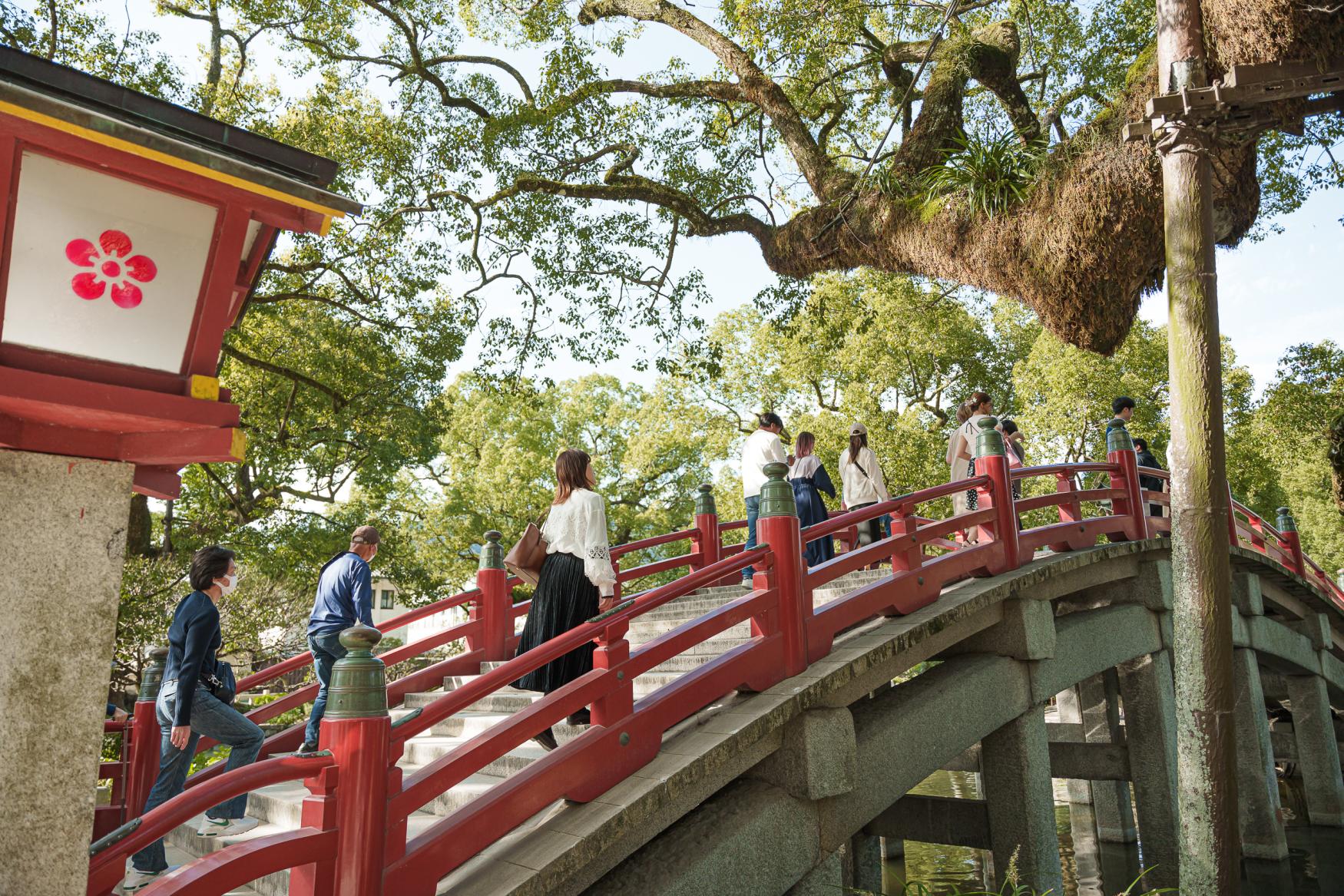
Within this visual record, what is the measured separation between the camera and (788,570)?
5395 mm

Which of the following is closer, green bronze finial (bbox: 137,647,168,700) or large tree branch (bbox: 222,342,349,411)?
green bronze finial (bbox: 137,647,168,700)

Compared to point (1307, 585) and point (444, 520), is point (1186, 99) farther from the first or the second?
point (444, 520)

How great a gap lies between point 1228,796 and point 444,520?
22.2 meters

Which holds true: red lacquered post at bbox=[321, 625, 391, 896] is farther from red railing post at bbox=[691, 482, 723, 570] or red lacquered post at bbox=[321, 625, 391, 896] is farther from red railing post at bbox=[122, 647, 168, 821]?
red railing post at bbox=[691, 482, 723, 570]

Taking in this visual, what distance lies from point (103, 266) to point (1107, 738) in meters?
13.1

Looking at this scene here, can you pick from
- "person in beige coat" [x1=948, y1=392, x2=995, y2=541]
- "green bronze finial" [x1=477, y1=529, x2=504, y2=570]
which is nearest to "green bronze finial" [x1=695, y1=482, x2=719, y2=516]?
"person in beige coat" [x1=948, y1=392, x2=995, y2=541]

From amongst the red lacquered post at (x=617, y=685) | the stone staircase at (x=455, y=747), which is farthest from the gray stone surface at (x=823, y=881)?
the red lacquered post at (x=617, y=685)

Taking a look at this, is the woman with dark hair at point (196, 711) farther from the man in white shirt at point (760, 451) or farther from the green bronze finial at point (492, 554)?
the man in white shirt at point (760, 451)

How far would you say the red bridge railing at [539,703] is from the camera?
3502 mm

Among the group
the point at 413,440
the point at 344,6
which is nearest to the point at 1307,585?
the point at 413,440

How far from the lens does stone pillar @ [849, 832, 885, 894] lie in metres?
10.1

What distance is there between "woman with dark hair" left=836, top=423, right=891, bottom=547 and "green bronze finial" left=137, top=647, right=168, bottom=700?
5848 millimetres

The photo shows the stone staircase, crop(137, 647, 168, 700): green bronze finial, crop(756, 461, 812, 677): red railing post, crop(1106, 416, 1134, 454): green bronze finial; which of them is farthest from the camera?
crop(1106, 416, 1134, 454): green bronze finial

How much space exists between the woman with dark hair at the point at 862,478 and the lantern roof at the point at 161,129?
6157mm
